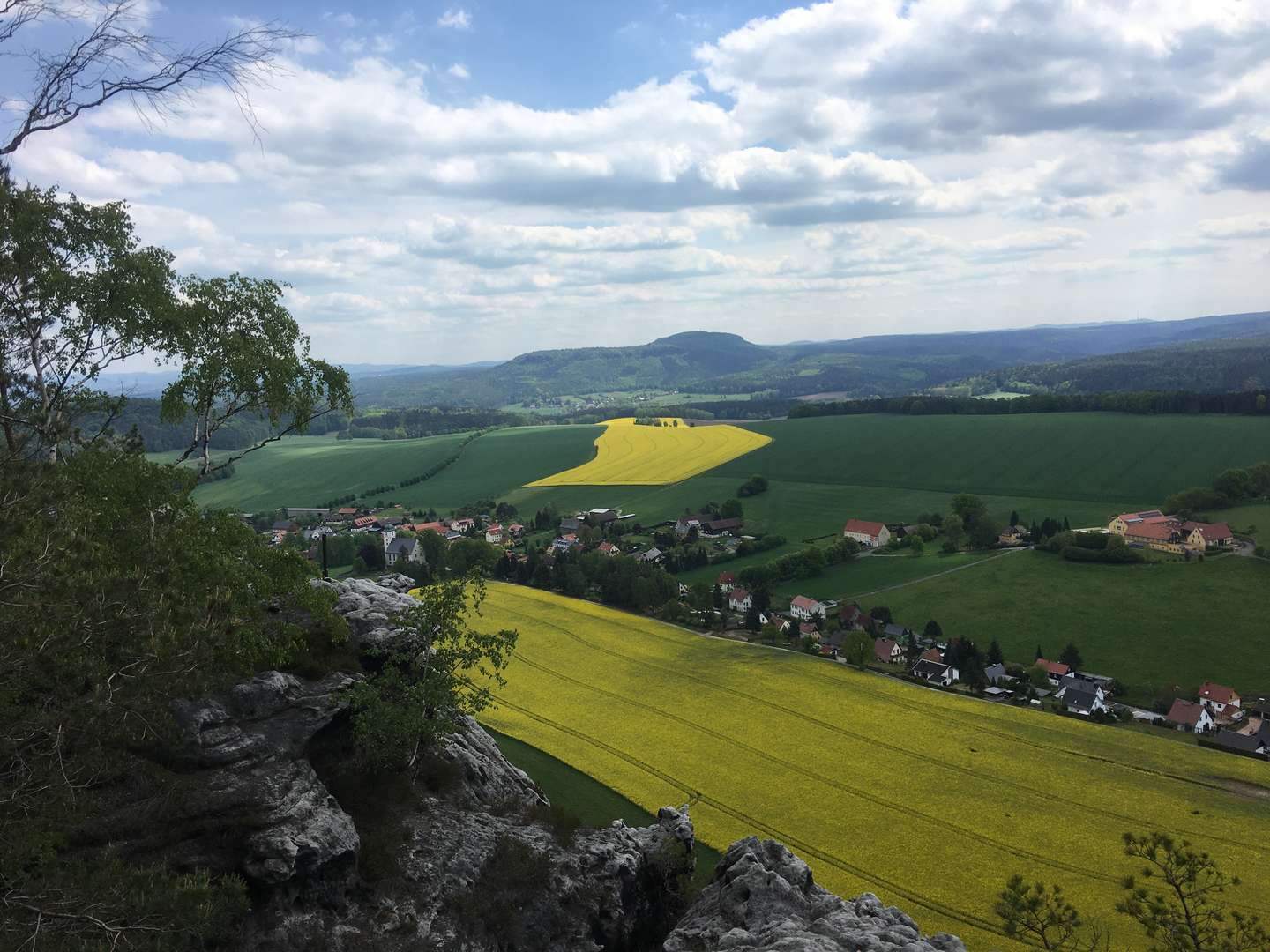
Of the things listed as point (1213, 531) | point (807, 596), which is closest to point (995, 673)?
point (807, 596)

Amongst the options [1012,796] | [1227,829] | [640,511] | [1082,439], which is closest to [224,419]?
[1012,796]

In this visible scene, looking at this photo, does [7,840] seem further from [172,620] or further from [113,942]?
[172,620]

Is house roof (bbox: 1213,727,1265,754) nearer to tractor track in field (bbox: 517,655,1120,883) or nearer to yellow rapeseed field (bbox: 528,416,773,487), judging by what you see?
tractor track in field (bbox: 517,655,1120,883)

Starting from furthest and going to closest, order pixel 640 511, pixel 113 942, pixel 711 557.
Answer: pixel 640 511 < pixel 711 557 < pixel 113 942

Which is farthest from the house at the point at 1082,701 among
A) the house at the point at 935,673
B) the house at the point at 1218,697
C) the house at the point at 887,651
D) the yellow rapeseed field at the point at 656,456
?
the yellow rapeseed field at the point at 656,456

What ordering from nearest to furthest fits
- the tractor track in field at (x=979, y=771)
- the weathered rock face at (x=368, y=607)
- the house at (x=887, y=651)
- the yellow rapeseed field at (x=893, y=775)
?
the weathered rock face at (x=368, y=607) → the yellow rapeseed field at (x=893, y=775) → the tractor track in field at (x=979, y=771) → the house at (x=887, y=651)

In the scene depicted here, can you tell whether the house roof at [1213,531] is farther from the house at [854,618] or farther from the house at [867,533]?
the house at [854,618]

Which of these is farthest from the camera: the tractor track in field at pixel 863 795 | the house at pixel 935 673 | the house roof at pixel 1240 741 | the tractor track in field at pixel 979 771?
the house at pixel 935 673
